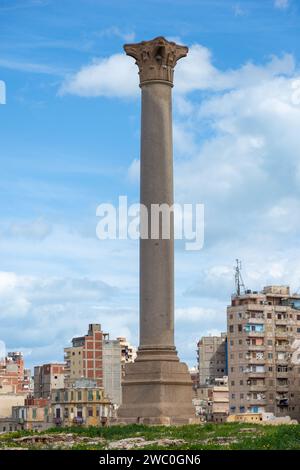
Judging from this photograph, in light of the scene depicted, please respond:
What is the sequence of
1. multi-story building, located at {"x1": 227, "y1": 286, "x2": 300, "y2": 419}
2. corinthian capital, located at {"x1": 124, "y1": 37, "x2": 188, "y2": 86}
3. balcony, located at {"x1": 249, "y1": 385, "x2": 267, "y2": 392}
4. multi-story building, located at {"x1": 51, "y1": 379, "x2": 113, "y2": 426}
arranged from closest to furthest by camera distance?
corinthian capital, located at {"x1": 124, "y1": 37, "x2": 188, "y2": 86} → balcony, located at {"x1": 249, "y1": 385, "x2": 267, "y2": 392} → multi-story building, located at {"x1": 227, "y1": 286, "x2": 300, "y2": 419} → multi-story building, located at {"x1": 51, "y1": 379, "x2": 113, "y2": 426}

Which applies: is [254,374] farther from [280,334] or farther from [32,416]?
[32,416]

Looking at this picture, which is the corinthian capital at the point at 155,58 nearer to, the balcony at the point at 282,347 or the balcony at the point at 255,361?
the balcony at the point at 255,361

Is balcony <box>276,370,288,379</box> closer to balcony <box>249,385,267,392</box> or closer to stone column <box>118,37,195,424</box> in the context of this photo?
balcony <box>249,385,267,392</box>

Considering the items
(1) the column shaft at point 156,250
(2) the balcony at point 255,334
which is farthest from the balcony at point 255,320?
(1) the column shaft at point 156,250

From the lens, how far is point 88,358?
147625mm

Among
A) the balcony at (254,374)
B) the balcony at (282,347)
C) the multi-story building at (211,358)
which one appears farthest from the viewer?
the multi-story building at (211,358)

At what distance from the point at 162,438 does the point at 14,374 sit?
127534 millimetres

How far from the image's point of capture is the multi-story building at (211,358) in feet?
476

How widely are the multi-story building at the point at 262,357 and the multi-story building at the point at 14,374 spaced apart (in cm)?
5080

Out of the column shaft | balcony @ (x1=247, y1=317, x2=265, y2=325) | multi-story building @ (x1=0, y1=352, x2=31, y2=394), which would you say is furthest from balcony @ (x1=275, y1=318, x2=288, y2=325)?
the column shaft

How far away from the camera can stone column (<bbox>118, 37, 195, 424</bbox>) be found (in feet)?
152

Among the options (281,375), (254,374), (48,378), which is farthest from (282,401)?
(48,378)

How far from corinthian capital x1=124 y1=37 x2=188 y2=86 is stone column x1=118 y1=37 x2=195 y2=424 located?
0.32m
